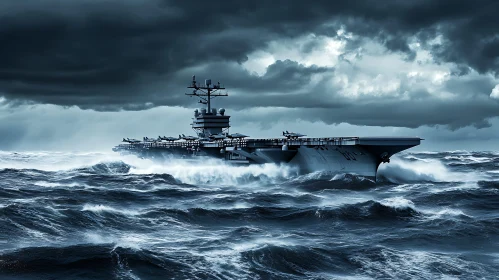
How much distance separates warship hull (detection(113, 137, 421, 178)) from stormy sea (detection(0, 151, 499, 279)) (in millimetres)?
3945

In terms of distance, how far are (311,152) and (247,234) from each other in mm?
23375

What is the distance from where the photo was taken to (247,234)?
61.6 feet

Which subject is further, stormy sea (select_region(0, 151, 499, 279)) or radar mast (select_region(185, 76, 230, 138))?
radar mast (select_region(185, 76, 230, 138))

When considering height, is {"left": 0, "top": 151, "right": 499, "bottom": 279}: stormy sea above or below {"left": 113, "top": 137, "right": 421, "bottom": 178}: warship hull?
below

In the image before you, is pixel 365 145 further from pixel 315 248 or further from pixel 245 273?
pixel 245 273

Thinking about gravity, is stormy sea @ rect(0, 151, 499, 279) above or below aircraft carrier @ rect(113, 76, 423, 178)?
below

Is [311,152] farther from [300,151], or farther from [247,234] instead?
[247,234]

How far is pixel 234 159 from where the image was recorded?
159 feet

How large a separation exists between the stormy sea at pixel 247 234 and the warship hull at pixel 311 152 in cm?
395

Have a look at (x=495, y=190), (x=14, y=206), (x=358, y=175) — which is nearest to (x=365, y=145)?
(x=358, y=175)

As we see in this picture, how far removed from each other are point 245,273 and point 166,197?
650 inches

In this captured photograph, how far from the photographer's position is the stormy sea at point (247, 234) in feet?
46.3

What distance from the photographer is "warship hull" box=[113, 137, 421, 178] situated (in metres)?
36.3

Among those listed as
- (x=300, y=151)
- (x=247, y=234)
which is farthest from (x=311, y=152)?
(x=247, y=234)
